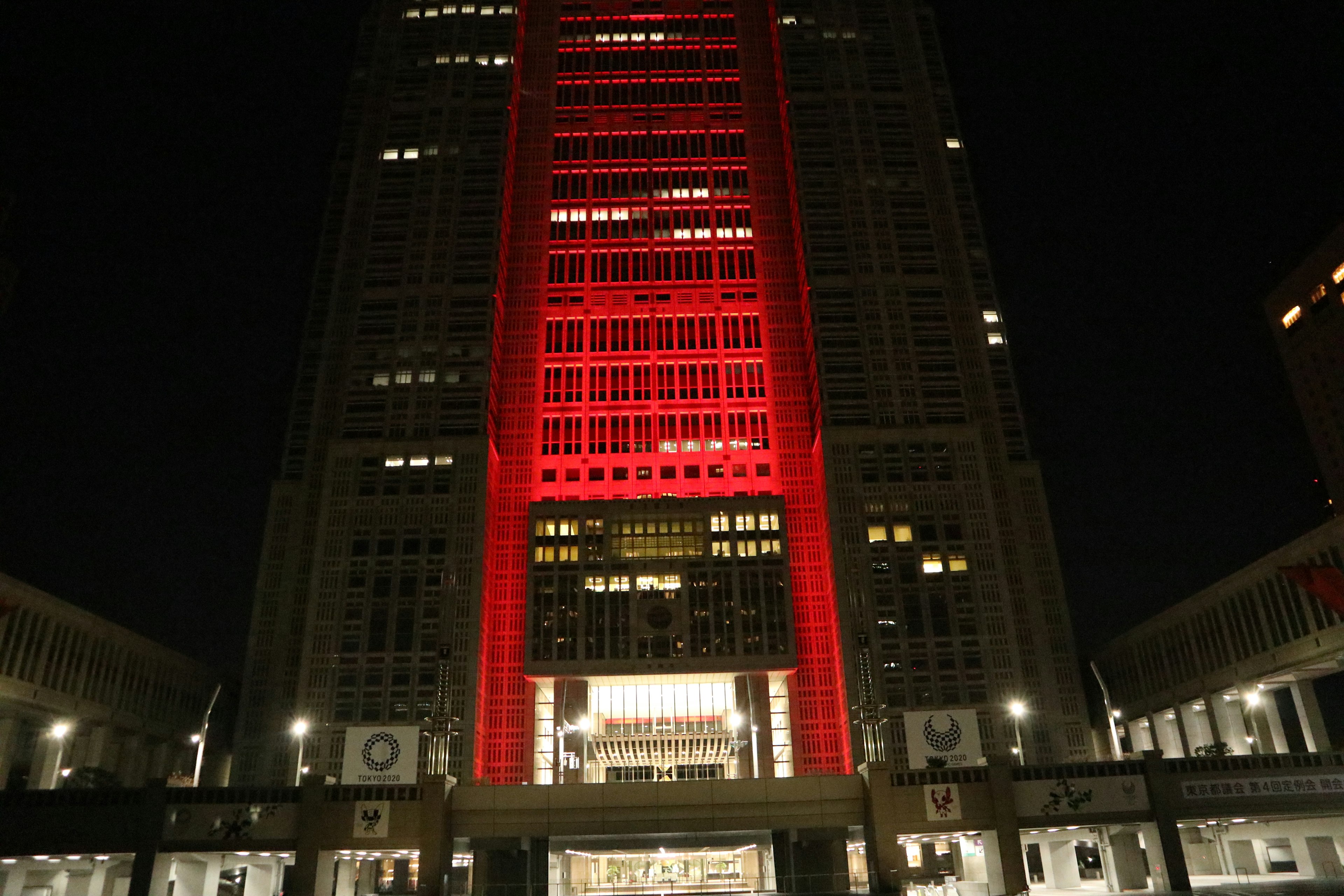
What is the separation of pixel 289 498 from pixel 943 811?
81.3 meters

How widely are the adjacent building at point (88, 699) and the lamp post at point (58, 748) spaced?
15 cm

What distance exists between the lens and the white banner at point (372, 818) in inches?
2411

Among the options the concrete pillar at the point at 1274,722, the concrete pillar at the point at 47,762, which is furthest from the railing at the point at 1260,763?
the concrete pillar at the point at 47,762

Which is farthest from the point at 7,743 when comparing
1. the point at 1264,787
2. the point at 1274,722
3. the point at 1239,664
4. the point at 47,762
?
the point at 1274,722

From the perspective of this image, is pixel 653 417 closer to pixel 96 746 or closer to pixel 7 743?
pixel 96 746

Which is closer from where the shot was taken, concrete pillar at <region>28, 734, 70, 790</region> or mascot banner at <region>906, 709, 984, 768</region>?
mascot banner at <region>906, 709, 984, 768</region>

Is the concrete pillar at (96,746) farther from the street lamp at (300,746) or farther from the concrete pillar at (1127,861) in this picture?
the concrete pillar at (1127,861)

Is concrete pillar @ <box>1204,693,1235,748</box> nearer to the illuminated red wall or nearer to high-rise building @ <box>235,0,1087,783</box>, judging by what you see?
high-rise building @ <box>235,0,1087,783</box>

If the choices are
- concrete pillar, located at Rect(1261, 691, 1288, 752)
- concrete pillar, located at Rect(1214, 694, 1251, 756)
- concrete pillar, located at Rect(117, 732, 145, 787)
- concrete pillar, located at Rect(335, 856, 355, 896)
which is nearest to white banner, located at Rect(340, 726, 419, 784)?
concrete pillar, located at Rect(335, 856, 355, 896)

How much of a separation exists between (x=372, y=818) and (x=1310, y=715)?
3557 inches

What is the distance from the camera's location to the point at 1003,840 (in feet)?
200

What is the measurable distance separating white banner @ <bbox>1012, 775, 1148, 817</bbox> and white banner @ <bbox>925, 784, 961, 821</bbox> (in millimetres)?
3637

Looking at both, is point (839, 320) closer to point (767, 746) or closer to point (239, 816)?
point (767, 746)

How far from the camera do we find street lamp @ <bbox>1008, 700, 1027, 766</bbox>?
3423 inches
